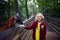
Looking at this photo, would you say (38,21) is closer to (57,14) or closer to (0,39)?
(0,39)

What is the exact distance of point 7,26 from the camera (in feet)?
13.5

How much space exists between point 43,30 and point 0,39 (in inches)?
76.1

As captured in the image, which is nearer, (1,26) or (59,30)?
(1,26)

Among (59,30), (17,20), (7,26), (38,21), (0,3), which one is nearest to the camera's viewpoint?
(7,26)

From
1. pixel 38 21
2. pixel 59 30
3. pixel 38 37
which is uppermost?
pixel 38 21

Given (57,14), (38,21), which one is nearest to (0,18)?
(38,21)

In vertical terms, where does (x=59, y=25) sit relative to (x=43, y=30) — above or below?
below

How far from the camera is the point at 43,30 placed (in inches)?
219

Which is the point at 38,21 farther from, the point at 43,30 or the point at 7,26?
the point at 7,26

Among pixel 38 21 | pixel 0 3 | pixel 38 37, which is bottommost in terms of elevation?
pixel 38 37

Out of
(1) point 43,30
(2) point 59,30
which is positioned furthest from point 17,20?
(2) point 59,30

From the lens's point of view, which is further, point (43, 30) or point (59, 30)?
point (59, 30)

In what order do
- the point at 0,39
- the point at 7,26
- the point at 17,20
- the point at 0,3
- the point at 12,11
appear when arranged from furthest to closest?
the point at 12,11
the point at 17,20
the point at 0,3
the point at 7,26
the point at 0,39

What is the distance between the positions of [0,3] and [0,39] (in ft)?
2.88
